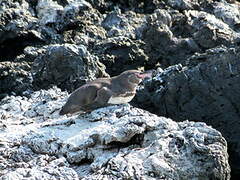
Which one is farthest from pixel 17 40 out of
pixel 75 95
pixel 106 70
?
pixel 75 95

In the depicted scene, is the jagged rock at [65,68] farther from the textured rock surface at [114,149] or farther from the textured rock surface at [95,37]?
the textured rock surface at [114,149]

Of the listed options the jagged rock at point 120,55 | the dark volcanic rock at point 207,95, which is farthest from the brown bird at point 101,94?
the jagged rock at point 120,55

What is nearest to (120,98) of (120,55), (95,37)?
(120,55)

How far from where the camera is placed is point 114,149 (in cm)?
1034

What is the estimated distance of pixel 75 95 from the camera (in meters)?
12.2

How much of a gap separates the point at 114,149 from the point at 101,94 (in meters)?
1.85

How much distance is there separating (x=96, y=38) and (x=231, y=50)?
4008mm

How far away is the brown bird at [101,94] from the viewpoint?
11953mm

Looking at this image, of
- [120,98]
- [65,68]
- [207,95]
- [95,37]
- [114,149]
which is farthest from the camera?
[95,37]

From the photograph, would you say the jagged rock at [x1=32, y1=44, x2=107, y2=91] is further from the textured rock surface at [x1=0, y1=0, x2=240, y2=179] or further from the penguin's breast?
the penguin's breast

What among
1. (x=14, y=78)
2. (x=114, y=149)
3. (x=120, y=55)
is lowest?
(x=14, y=78)

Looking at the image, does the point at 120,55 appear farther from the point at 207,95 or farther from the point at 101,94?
the point at 101,94

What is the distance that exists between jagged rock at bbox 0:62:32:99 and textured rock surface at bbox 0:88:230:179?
3.23 metres

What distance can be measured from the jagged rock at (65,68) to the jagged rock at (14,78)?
8.4 inches
